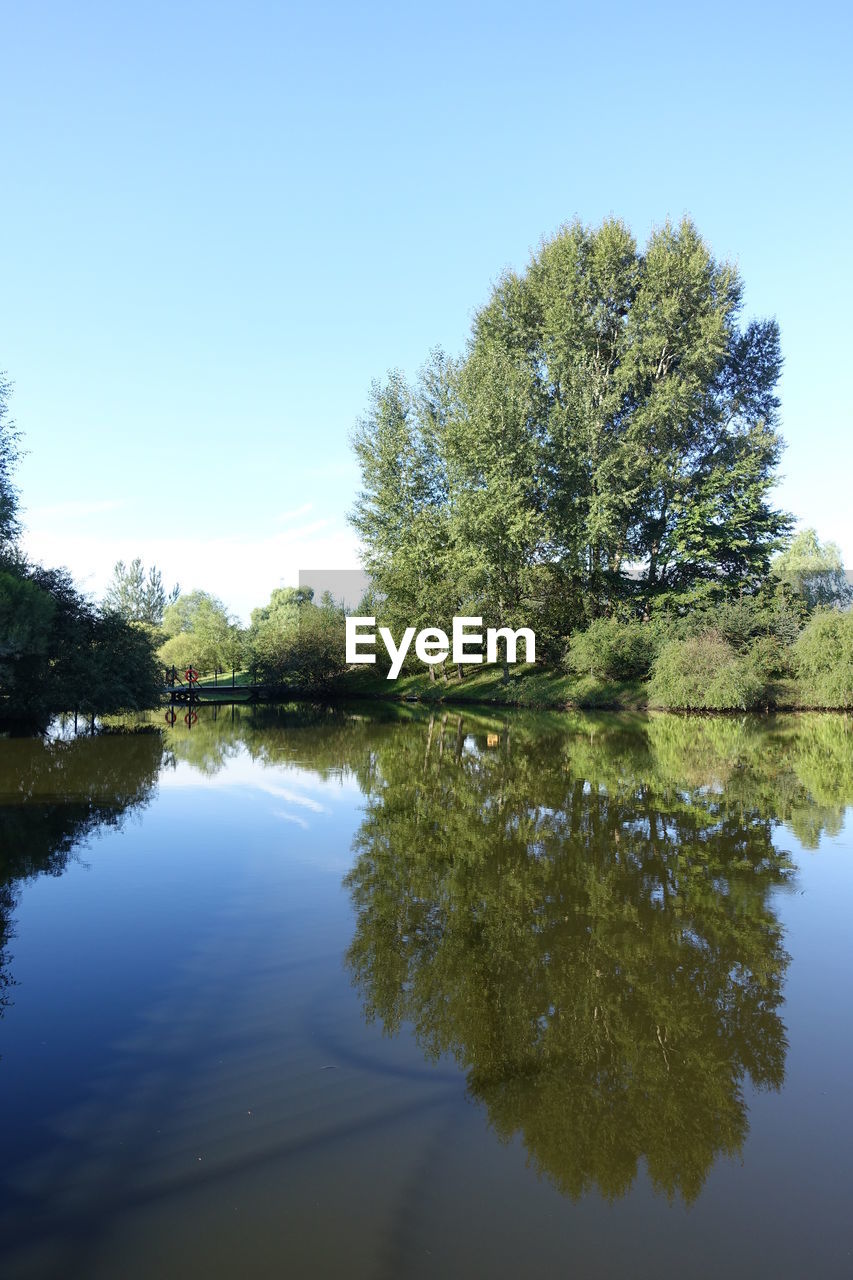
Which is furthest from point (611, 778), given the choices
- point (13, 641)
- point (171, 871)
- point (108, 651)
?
point (108, 651)

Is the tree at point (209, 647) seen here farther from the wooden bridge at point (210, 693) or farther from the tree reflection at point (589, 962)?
the tree reflection at point (589, 962)

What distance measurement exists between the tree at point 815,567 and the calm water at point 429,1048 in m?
33.6

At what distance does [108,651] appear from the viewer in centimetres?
2350

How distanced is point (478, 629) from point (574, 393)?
11429mm

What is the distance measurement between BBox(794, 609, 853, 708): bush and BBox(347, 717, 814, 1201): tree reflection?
19.5 metres

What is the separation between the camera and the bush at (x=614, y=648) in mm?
31219

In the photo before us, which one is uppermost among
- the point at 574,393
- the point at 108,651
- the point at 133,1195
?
the point at 574,393

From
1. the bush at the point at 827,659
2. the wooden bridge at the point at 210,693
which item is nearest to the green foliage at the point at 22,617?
the wooden bridge at the point at 210,693

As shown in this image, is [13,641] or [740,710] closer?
[13,641]

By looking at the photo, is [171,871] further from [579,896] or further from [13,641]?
[13,641]

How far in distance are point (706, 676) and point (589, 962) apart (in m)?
24.3

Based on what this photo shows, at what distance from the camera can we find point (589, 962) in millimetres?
5562

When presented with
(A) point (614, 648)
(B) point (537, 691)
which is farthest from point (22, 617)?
(A) point (614, 648)

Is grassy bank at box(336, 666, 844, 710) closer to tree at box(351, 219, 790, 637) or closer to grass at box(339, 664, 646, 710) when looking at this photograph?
grass at box(339, 664, 646, 710)
